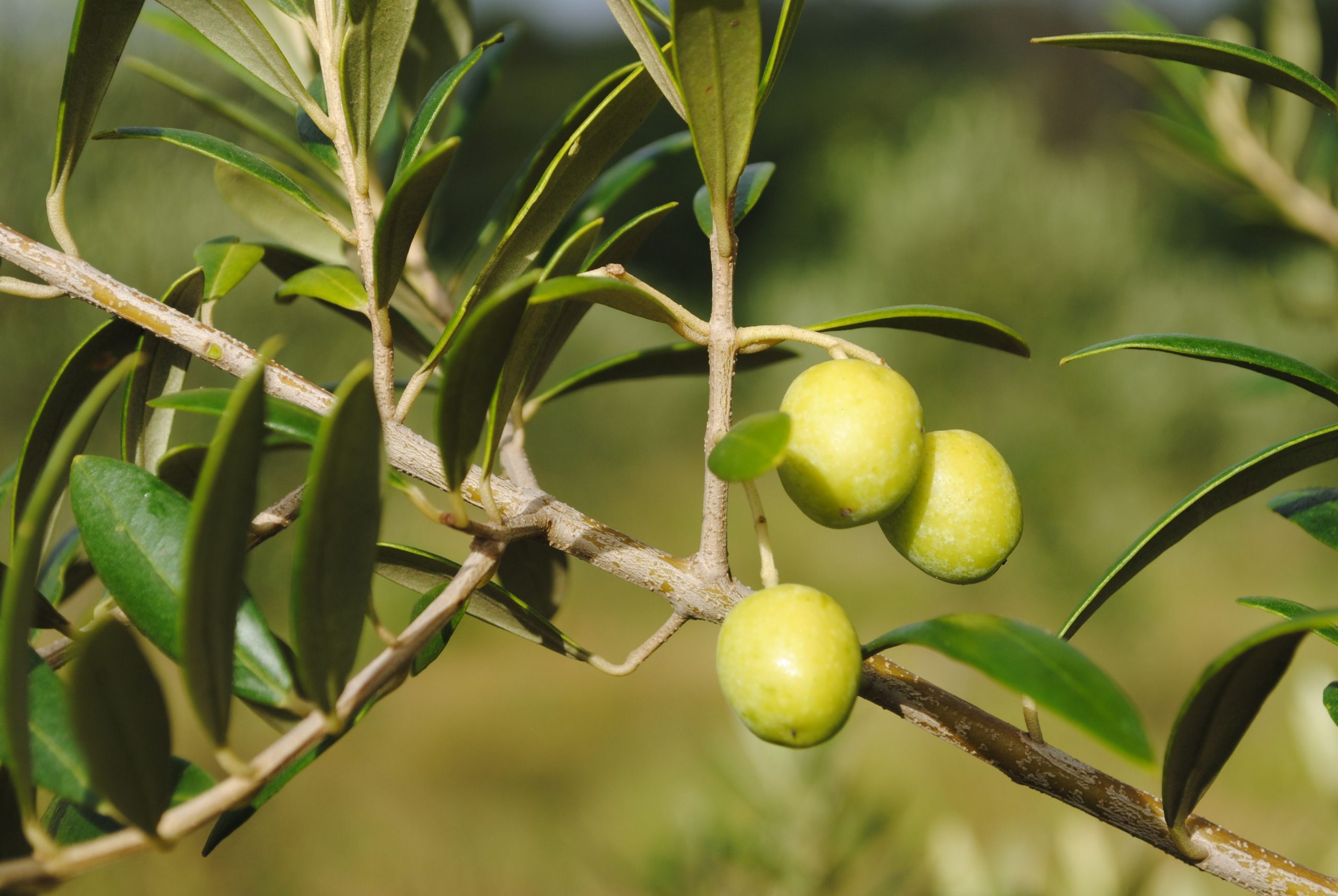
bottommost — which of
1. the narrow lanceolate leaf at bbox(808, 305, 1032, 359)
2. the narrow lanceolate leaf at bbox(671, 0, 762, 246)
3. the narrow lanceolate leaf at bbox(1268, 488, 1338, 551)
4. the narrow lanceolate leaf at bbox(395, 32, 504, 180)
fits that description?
the narrow lanceolate leaf at bbox(1268, 488, 1338, 551)

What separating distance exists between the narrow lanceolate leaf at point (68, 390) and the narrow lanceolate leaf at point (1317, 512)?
1.65 ft

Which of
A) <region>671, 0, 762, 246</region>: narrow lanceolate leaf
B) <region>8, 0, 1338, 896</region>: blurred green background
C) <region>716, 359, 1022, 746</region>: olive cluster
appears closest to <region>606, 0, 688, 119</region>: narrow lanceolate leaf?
<region>671, 0, 762, 246</region>: narrow lanceolate leaf

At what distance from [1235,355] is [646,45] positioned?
0.24 meters

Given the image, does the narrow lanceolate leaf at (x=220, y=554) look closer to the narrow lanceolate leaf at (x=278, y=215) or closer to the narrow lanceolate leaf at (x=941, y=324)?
the narrow lanceolate leaf at (x=941, y=324)

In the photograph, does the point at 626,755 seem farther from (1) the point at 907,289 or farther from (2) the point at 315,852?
(1) the point at 907,289

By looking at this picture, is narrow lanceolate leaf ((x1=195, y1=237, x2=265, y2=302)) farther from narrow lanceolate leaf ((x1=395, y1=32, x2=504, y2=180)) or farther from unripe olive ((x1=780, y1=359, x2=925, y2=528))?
unripe olive ((x1=780, y1=359, x2=925, y2=528))

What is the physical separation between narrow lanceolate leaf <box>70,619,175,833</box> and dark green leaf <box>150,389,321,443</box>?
3.4 inches

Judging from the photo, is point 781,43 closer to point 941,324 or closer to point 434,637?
point 941,324

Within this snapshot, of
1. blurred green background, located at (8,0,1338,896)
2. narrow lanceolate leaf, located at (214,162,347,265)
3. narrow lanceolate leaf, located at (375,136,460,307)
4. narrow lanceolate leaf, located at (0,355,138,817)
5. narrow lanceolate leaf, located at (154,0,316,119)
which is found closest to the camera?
narrow lanceolate leaf, located at (0,355,138,817)

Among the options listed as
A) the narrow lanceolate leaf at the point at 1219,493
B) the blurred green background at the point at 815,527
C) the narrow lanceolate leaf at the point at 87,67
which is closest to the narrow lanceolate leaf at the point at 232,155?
the narrow lanceolate leaf at the point at 87,67

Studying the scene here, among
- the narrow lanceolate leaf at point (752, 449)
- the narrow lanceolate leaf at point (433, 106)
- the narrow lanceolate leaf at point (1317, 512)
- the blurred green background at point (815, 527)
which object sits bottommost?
the blurred green background at point (815, 527)

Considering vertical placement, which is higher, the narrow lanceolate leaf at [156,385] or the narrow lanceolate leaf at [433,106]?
the narrow lanceolate leaf at [433,106]

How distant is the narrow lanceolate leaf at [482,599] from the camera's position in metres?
0.37

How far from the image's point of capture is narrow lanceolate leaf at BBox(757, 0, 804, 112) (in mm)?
292
